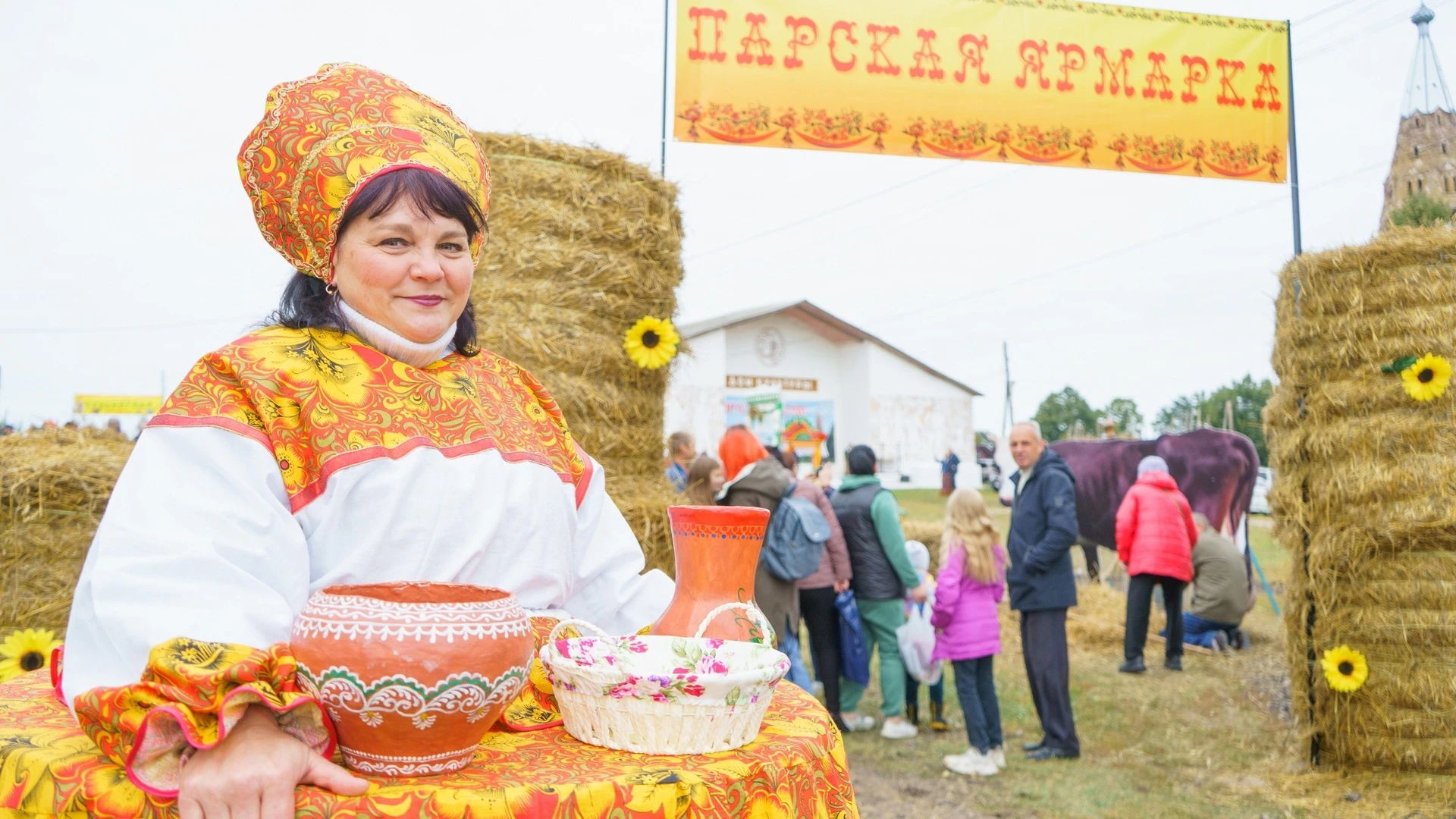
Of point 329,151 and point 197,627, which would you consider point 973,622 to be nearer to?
point 329,151

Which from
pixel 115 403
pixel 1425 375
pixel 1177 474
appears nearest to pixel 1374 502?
pixel 1425 375

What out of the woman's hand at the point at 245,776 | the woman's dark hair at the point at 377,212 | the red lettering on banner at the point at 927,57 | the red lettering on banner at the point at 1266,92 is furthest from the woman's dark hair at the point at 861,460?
the woman's hand at the point at 245,776

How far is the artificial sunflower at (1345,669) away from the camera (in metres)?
5.29

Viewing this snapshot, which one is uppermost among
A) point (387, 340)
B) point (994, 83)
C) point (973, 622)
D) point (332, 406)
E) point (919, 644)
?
point (994, 83)

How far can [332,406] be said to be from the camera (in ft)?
4.50

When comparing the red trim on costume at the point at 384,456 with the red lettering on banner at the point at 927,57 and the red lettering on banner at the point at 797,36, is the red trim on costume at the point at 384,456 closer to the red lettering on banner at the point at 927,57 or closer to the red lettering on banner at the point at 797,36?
the red lettering on banner at the point at 797,36

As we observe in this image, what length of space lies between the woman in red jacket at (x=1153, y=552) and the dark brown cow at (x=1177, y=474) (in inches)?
66.3

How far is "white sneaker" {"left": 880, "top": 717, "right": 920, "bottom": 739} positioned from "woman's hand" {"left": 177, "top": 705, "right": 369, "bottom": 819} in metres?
5.78

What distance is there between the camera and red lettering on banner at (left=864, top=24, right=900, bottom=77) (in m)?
5.43

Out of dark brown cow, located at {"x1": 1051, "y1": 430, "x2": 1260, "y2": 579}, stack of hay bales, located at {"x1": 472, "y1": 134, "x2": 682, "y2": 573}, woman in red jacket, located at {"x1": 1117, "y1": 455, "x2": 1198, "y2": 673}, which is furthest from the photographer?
dark brown cow, located at {"x1": 1051, "y1": 430, "x2": 1260, "y2": 579}

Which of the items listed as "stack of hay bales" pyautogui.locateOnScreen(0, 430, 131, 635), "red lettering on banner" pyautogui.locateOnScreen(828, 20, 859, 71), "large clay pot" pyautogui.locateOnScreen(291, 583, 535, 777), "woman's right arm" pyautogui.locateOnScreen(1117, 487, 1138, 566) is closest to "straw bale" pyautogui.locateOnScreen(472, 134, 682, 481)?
"red lettering on banner" pyautogui.locateOnScreen(828, 20, 859, 71)

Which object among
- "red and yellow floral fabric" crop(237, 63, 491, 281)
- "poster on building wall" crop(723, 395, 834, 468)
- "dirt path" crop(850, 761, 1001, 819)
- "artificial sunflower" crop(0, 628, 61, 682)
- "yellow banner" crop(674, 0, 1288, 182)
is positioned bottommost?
"dirt path" crop(850, 761, 1001, 819)

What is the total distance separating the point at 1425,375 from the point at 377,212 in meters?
5.59

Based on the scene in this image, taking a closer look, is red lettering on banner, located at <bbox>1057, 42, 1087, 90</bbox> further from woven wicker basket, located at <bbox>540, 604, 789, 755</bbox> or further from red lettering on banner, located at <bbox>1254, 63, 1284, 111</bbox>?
woven wicker basket, located at <bbox>540, 604, 789, 755</bbox>
